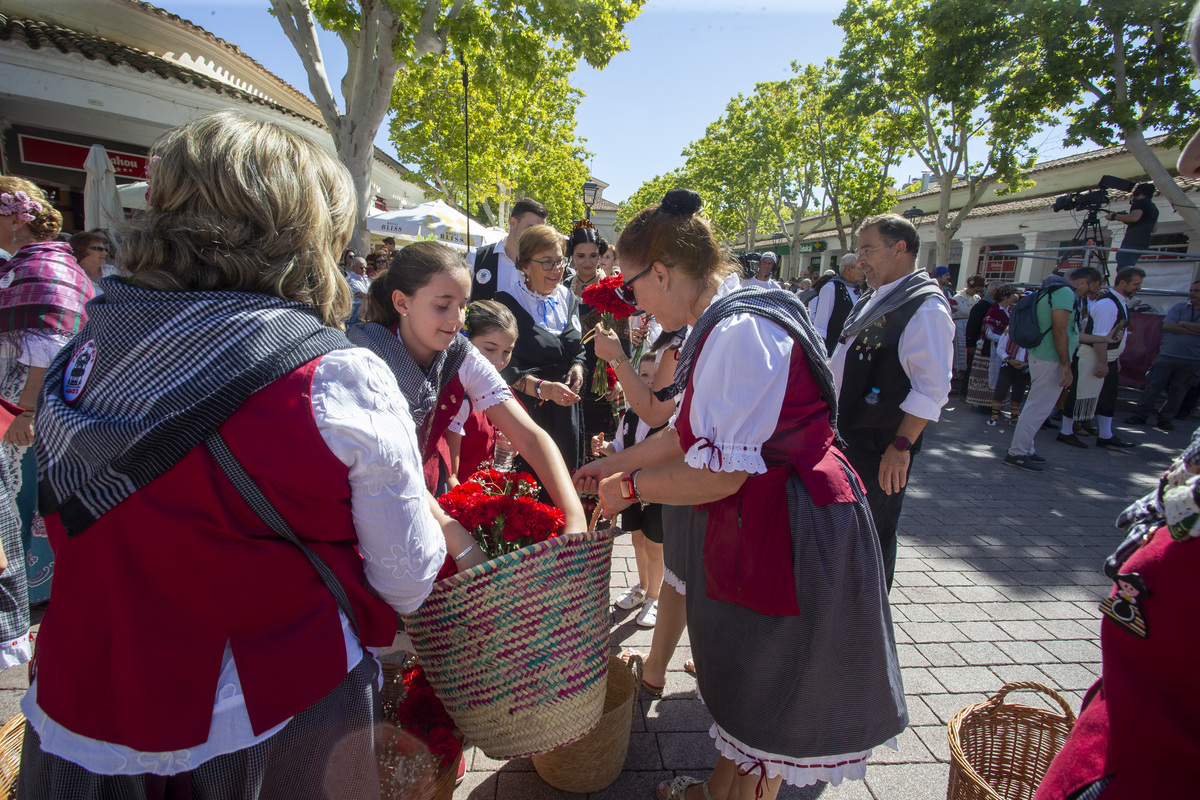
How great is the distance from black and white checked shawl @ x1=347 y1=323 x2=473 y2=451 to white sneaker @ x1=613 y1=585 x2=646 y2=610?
190cm

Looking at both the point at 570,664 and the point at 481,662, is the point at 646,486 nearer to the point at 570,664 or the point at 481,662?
the point at 570,664

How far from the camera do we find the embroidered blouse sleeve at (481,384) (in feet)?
7.16

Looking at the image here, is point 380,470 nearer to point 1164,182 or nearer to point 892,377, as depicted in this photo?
point 892,377

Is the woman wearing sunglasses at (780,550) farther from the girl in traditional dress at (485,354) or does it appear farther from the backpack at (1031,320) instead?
the backpack at (1031,320)

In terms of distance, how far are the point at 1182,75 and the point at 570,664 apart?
14727mm

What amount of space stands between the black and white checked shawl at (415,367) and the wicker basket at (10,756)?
1.28 meters

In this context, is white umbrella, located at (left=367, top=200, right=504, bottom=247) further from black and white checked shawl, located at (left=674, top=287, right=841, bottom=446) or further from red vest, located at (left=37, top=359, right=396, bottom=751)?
red vest, located at (left=37, top=359, right=396, bottom=751)

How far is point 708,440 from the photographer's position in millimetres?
1655

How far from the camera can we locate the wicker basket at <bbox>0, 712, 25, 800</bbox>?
1.50 m

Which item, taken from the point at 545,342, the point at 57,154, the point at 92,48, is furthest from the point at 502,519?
the point at 57,154

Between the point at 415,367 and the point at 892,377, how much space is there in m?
2.31

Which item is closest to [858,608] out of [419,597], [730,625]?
[730,625]

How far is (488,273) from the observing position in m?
3.83

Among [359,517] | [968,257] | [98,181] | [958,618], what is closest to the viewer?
[359,517]
